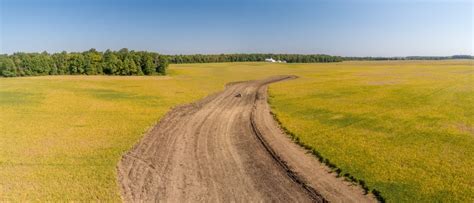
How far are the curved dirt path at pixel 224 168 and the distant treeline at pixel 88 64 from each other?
94.1 metres

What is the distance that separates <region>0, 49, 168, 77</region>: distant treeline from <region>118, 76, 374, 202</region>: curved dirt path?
94.1m

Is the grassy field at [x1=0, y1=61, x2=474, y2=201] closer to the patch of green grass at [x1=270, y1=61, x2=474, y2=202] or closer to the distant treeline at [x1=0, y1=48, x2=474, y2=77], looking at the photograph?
the patch of green grass at [x1=270, y1=61, x2=474, y2=202]

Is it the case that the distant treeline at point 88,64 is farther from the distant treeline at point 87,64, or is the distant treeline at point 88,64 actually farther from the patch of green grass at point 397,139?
the patch of green grass at point 397,139

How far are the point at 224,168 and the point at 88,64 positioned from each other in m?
113

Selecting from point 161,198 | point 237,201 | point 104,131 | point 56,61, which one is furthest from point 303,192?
point 56,61

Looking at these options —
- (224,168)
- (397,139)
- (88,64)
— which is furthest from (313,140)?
(88,64)

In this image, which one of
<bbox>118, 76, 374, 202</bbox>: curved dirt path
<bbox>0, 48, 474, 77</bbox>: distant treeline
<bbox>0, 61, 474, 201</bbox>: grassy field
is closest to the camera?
<bbox>118, 76, 374, 202</bbox>: curved dirt path

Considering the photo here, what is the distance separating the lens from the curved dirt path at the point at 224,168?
16766 millimetres

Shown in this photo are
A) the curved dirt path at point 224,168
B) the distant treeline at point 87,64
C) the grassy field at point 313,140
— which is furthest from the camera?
the distant treeline at point 87,64

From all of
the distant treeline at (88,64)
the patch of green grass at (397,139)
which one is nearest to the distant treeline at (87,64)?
the distant treeline at (88,64)

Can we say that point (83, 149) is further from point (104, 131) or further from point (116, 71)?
point (116, 71)

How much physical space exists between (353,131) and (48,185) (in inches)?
904

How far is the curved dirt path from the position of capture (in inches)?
660

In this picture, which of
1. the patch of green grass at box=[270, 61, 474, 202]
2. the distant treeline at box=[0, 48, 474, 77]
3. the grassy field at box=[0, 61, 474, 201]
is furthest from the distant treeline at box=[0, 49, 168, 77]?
the patch of green grass at box=[270, 61, 474, 202]
